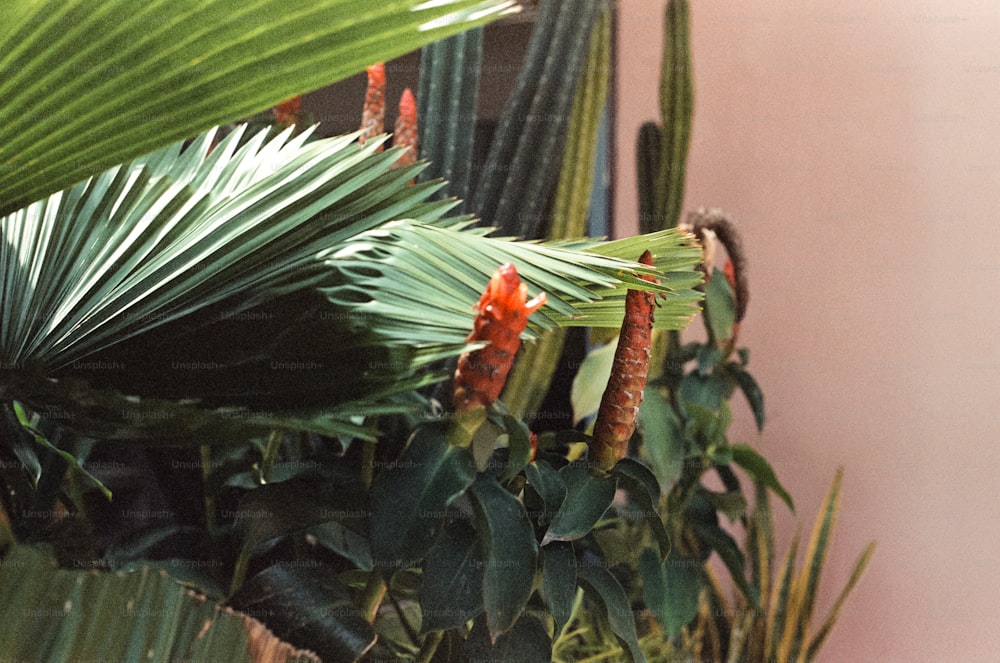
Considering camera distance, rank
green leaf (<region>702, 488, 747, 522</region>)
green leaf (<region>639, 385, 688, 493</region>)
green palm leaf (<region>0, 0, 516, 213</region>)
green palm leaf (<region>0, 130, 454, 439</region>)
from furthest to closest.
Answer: green leaf (<region>702, 488, 747, 522</region>), green leaf (<region>639, 385, 688, 493</region>), green palm leaf (<region>0, 130, 454, 439</region>), green palm leaf (<region>0, 0, 516, 213</region>)

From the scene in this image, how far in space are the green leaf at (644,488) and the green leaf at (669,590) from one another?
335 mm

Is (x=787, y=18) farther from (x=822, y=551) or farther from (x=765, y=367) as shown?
(x=822, y=551)

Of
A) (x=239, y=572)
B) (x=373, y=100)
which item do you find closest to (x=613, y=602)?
(x=239, y=572)

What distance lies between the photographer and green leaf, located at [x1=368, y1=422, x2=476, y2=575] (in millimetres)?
459

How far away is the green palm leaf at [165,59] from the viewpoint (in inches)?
10.2

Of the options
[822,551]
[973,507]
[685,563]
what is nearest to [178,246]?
[685,563]

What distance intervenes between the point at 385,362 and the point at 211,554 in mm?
303

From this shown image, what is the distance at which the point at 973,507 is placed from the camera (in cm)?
122

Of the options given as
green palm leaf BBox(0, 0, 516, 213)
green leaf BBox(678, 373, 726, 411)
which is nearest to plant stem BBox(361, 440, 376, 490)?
green palm leaf BBox(0, 0, 516, 213)

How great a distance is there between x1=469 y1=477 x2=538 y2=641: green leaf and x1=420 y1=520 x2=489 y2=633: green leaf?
2cm

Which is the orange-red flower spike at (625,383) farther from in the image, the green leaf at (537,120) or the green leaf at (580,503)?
the green leaf at (537,120)

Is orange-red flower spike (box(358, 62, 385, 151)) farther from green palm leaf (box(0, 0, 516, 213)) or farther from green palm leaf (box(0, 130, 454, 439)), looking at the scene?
green palm leaf (box(0, 0, 516, 213))

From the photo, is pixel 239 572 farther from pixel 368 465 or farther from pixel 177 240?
pixel 177 240

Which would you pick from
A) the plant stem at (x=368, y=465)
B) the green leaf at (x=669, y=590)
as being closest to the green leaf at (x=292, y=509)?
the plant stem at (x=368, y=465)
